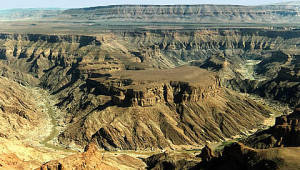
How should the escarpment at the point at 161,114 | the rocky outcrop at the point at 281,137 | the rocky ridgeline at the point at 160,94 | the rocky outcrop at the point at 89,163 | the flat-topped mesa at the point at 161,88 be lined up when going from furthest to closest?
the flat-topped mesa at the point at 161,88 < the rocky ridgeline at the point at 160,94 < the escarpment at the point at 161,114 < the rocky outcrop at the point at 281,137 < the rocky outcrop at the point at 89,163

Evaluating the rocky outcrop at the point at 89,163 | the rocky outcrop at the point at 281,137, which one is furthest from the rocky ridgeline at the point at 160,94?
the rocky outcrop at the point at 281,137

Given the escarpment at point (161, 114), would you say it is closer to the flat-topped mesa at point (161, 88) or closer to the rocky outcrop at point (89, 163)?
the flat-topped mesa at point (161, 88)

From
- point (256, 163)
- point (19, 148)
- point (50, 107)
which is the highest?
point (256, 163)

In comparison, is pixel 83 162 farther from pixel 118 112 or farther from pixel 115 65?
pixel 115 65

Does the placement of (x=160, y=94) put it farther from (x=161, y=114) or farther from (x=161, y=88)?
(x=161, y=114)

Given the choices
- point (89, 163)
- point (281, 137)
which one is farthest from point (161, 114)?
point (89, 163)

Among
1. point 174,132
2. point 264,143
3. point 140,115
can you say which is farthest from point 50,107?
point 264,143

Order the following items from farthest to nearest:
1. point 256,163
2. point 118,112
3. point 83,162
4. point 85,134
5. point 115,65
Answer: point 115,65 < point 118,112 < point 85,134 < point 83,162 < point 256,163

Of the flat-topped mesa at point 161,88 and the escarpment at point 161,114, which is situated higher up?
the flat-topped mesa at point 161,88

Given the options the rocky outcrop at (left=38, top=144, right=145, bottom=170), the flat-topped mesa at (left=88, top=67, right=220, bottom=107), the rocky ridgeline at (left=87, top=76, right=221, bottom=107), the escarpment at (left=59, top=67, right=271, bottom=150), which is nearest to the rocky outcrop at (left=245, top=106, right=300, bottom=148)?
the escarpment at (left=59, top=67, right=271, bottom=150)
